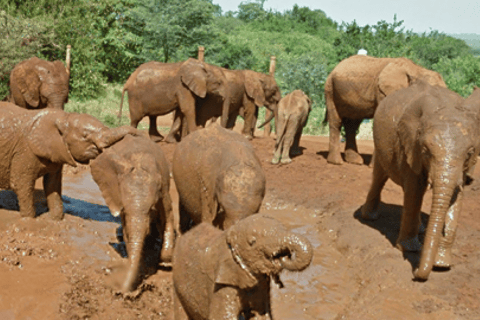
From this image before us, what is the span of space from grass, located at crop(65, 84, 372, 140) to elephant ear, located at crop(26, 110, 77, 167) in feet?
35.8

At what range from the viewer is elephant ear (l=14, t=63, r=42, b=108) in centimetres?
1356

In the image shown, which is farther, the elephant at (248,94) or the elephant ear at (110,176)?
the elephant at (248,94)

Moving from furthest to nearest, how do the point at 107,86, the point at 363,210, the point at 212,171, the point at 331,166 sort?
the point at 107,86 → the point at 331,166 → the point at 363,210 → the point at 212,171

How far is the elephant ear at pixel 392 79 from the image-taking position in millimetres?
11688

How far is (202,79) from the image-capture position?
14.3 meters

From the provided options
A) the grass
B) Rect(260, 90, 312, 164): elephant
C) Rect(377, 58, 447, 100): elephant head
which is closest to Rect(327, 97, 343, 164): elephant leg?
Rect(260, 90, 312, 164): elephant

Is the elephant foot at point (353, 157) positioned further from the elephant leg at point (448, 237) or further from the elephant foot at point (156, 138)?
the elephant leg at point (448, 237)

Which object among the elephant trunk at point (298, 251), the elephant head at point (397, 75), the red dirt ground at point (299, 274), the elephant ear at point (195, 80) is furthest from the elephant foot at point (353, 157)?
the elephant trunk at point (298, 251)

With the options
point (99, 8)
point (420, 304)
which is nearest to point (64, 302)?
point (420, 304)

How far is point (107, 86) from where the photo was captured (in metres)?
27.3

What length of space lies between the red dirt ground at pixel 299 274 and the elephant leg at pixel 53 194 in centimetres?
17

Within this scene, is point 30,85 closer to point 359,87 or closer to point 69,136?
point 69,136

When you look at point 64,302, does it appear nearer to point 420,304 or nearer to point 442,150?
point 420,304

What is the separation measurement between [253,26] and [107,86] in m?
24.6
